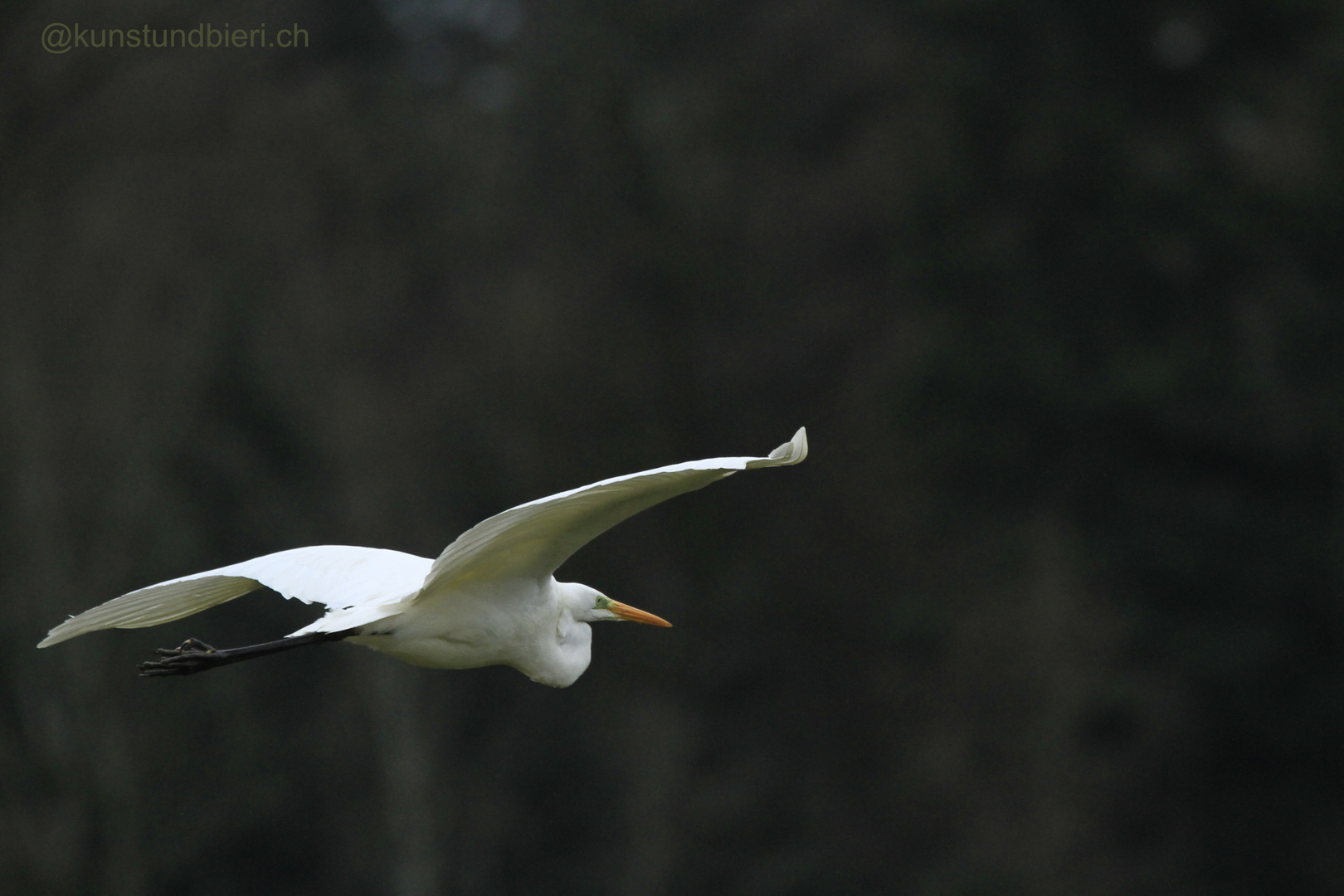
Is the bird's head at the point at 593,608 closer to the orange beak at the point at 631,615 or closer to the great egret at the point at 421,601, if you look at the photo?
the orange beak at the point at 631,615

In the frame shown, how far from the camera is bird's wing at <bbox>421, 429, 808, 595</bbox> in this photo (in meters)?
3.57

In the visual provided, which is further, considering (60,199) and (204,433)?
(204,433)

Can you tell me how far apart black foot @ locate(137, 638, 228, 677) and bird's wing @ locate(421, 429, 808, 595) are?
71 centimetres

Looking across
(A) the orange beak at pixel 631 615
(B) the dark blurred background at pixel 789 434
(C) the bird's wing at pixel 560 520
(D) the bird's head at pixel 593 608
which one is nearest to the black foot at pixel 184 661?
(C) the bird's wing at pixel 560 520

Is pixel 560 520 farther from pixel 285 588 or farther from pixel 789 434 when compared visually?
pixel 789 434

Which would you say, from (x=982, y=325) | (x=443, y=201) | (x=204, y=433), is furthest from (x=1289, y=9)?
(x=204, y=433)

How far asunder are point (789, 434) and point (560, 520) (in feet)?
34.0

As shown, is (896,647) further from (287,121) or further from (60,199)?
(60,199)

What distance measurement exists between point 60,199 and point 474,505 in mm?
4451

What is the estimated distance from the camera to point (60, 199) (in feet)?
37.6

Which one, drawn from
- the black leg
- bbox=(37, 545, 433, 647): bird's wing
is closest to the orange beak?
bbox=(37, 545, 433, 647): bird's wing

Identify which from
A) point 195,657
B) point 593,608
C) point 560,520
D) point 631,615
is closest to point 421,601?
point 560,520

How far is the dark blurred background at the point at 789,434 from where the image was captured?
13445mm

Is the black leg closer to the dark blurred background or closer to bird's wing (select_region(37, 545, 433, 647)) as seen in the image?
bird's wing (select_region(37, 545, 433, 647))
